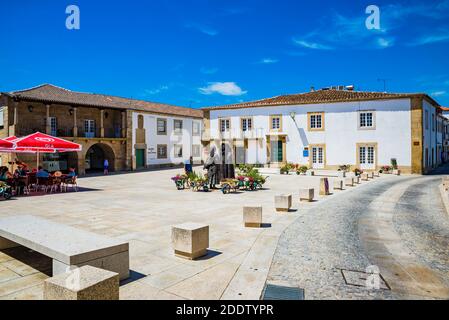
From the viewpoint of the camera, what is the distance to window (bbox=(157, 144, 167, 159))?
35031 millimetres

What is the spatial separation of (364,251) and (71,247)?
505cm

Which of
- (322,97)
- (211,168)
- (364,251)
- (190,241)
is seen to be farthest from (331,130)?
(190,241)

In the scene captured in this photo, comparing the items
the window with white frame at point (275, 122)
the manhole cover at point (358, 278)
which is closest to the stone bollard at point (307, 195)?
the manhole cover at point (358, 278)

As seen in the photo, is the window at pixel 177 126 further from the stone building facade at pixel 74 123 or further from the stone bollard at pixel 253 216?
the stone bollard at pixel 253 216

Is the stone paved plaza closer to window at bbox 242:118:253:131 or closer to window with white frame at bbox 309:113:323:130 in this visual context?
window with white frame at bbox 309:113:323:130

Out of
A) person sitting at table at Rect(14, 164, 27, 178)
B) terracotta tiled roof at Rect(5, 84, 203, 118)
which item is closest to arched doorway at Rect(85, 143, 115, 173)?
terracotta tiled roof at Rect(5, 84, 203, 118)

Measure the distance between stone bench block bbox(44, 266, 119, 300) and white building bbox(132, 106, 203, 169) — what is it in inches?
1158

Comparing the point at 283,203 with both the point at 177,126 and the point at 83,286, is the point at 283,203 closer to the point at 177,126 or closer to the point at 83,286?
the point at 83,286

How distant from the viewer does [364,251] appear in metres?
5.88

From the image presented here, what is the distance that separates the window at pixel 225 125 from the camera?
3444 cm

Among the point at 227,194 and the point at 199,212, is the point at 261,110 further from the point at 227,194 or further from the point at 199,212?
the point at 199,212

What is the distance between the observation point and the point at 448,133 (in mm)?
51250

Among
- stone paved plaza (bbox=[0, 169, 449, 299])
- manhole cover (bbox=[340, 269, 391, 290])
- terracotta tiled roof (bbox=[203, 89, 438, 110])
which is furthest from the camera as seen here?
terracotta tiled roof (bbox=[203, 89, 438, 110])
